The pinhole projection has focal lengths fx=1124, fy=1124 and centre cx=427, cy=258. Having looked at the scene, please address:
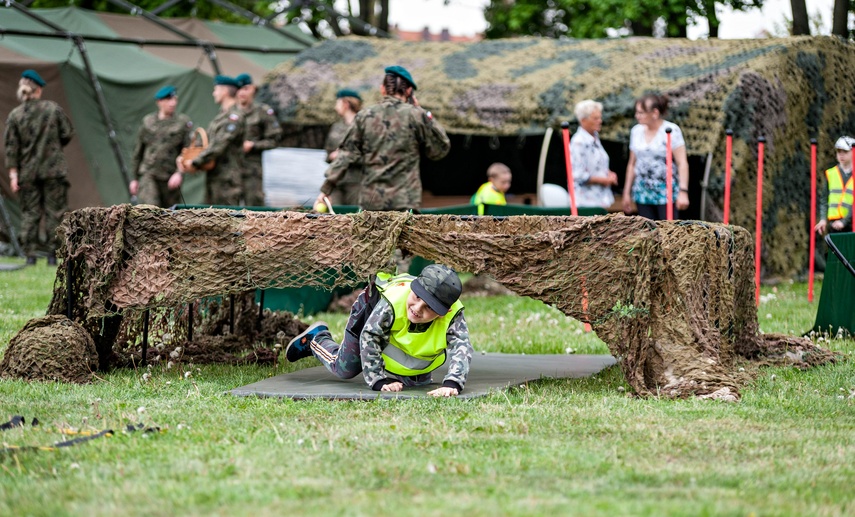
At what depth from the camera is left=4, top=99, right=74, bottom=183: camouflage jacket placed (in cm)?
1493

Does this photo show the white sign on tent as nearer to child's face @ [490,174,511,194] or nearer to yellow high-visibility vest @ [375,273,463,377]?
child's face @ [490,174,511,194]

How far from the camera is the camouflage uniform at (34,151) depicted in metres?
14.9

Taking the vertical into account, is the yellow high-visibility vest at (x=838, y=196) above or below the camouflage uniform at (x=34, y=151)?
below

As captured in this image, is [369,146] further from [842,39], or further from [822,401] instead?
[842,39]

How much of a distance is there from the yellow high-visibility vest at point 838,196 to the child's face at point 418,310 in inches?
283

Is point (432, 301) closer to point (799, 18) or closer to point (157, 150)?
point (157, 150)

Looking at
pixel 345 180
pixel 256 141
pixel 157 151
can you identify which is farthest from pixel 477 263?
pixel 157 151

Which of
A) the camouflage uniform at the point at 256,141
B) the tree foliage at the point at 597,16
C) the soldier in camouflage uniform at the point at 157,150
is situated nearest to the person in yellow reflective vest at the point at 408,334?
the camouflage uniform at the point at 256,141

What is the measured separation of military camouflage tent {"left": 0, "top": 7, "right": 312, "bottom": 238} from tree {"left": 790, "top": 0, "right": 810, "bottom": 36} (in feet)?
29.1

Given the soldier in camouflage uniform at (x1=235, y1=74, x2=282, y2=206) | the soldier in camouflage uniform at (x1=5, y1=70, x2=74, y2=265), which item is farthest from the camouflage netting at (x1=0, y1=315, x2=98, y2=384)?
the soldier in camouflage uniform at (x1=5, y1=70, x2=74, y2=265)

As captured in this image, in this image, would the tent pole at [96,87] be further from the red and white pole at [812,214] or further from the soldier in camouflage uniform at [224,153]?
the red and white pole at [812,214]

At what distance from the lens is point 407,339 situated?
6387 millimetres

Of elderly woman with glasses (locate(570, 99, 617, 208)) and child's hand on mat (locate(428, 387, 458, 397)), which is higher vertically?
elderly woman with glasses (locate(570, 99, 617, 208))

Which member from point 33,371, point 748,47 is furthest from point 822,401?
point 748,47
